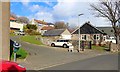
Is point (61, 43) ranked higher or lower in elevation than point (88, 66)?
higher

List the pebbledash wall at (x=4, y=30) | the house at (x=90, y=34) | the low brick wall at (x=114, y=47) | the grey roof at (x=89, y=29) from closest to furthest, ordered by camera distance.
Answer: the pebbledash wall at (x=4, y=30) → the low brick wall at (x=114, y=47) → the house at (x=90, y=34) → the grey roof at (x=89, y=29)

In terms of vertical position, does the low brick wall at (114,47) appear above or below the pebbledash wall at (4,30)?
below

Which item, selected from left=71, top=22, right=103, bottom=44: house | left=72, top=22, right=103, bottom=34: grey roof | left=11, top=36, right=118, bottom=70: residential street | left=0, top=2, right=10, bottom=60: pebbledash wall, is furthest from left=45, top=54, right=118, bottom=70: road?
left=72, top=22, right=103, bottom=34: grey roof

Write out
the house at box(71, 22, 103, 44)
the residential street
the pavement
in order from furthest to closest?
the house at box(71, 22, 103, 44) < the residential street < the pavement

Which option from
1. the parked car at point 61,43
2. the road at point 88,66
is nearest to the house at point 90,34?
the parked car at point 61,43

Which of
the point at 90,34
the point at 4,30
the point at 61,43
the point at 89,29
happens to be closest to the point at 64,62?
the point at 4,30

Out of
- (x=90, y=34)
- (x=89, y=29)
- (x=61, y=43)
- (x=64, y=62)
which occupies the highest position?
(x=89, y=29)

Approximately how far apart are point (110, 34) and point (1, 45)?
75962mm

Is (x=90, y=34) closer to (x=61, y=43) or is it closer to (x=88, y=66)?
(x=61, y=43)

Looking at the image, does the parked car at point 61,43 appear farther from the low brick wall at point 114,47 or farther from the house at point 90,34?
the house at point 90,34

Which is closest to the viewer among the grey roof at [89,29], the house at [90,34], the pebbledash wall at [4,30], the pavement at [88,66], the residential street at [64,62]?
the pebbledash wall at [4,30]

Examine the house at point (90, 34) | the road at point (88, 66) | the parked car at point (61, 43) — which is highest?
the house at point (90, 34)

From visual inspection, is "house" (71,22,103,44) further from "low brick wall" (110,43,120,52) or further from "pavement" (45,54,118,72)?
"pavement" (45,54,118,72)

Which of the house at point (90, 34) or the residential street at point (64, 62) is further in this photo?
the house at point (90, 34)
